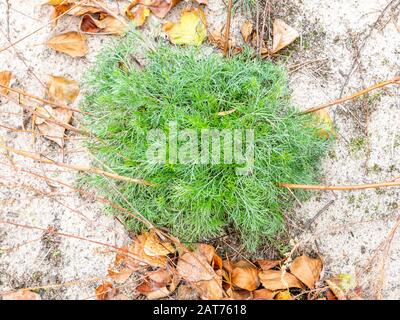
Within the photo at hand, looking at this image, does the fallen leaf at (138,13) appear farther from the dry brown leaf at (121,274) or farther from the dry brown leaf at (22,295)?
the dry brown leaf at (22,295)

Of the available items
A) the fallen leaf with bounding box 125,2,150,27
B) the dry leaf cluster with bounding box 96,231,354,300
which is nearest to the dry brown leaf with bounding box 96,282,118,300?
the dry leaf cluster with bounding box 96,231,354,300

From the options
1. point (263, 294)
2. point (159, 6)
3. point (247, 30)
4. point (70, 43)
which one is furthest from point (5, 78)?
point (263, 294)

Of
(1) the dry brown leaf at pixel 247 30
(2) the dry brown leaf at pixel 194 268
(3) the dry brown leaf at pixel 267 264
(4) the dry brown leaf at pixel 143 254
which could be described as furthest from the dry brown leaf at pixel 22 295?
(1) the dry brown leaf at pixel 247 30

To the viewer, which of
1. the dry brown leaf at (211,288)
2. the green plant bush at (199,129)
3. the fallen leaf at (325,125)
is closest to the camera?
the green plant bush at (199,129)

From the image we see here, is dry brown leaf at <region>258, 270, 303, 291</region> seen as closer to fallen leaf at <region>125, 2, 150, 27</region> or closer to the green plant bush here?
the green plant bush
